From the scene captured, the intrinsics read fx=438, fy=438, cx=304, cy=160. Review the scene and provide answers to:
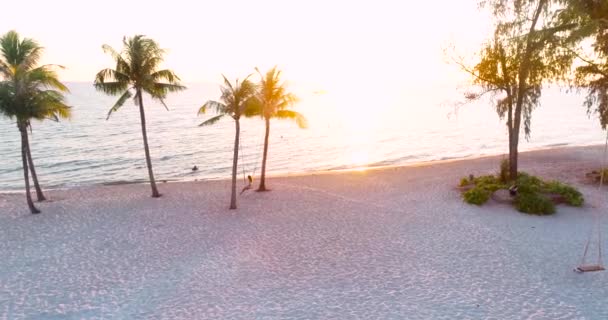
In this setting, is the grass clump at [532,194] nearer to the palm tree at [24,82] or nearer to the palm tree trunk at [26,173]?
the palm tree at [24,82]

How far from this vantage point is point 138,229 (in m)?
22.4

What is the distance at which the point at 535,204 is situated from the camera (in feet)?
77.4

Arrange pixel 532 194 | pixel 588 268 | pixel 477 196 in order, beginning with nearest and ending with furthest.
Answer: pixel 588 268 → pixel 532 194 → pixel 477 196

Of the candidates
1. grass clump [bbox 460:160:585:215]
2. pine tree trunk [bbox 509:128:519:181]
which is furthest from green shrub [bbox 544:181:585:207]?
pine tree trunk [bbox 509:128:519:181]

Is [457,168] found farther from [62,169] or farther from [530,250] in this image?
[62,169]

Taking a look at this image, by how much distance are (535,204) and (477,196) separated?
120 inches

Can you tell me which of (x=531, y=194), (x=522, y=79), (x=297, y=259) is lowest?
(x=297, y=259)

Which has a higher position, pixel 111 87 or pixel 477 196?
pixel 111 87

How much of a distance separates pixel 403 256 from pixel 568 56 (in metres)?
16.5

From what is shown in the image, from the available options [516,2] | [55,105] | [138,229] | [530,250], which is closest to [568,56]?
[516,2]

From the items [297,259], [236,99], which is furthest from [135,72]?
[297,259]

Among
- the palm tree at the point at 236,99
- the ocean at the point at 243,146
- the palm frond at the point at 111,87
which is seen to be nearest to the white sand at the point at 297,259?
the palm tree at the point at 236,99

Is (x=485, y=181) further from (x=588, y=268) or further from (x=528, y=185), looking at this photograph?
(x=588, y=268)

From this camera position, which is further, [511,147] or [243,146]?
[243,146]
